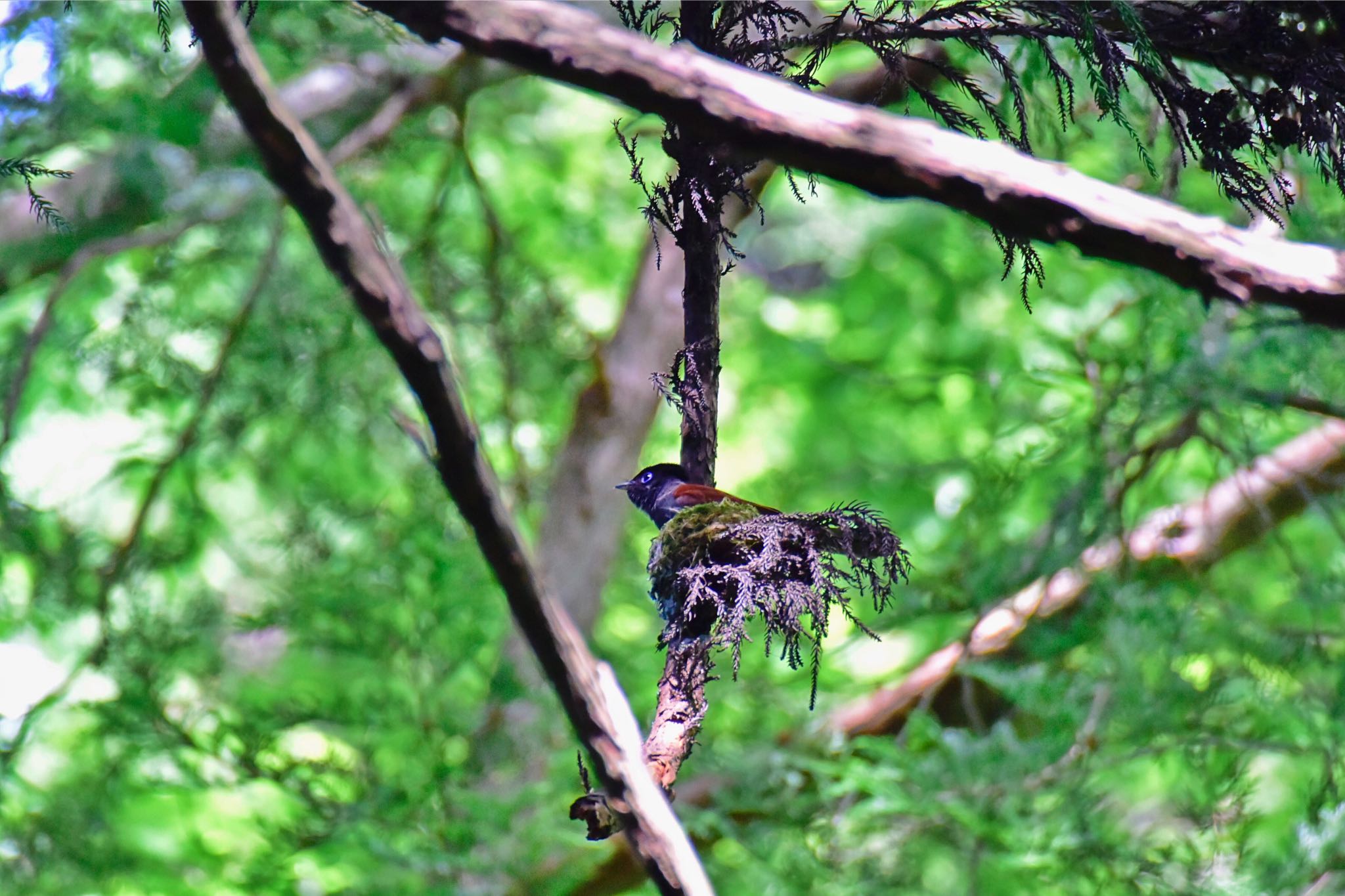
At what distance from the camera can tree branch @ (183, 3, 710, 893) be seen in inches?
51.7

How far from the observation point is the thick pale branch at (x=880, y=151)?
1.47m

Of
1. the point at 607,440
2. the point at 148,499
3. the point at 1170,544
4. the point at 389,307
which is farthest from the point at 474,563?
the point at 389,307

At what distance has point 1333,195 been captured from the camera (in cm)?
563

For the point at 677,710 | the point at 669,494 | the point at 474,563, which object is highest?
the point at 474,563

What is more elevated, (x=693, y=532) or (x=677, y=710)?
(x=693, y=532)

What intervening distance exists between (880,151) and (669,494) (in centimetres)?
102

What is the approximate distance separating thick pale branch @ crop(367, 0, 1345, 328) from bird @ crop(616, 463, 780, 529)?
2.57 ft

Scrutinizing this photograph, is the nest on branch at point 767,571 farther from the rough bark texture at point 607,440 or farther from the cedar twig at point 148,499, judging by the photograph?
the cedar twig at point 148,499

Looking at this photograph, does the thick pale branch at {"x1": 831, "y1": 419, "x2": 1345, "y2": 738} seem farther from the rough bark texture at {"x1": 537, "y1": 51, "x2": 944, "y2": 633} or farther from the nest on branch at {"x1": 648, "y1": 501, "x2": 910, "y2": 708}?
the nest on branch at {"x1": 648, "y1": 501, "x2": 910, "y2": 708}

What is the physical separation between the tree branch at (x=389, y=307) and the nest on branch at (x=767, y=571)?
465mm

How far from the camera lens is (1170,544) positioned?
5.62 metres

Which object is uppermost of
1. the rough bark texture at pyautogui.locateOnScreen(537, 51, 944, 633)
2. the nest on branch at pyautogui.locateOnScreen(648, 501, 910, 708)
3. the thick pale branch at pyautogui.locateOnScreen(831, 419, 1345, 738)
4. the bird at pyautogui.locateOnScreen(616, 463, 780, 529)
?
the rough bark texture at pyautogui.locateOnScreen(537, 51, 944, 633)

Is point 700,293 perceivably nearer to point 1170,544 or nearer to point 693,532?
point 693,532

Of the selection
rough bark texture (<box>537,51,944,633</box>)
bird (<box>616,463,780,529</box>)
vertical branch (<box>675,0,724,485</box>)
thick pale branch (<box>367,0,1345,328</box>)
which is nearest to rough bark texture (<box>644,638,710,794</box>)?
bird (<box>616,463,780,529</box>)
